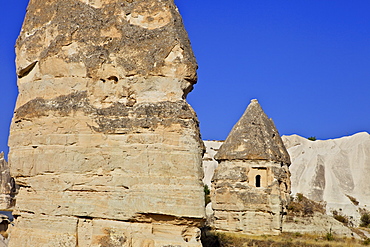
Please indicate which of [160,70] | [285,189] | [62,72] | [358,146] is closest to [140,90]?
[160,70]

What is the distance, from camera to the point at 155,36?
695cm

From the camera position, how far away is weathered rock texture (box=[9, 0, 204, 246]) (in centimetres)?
650

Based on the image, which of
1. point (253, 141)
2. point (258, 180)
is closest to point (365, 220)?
point (258, 180)

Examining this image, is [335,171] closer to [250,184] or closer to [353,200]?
[353,200]

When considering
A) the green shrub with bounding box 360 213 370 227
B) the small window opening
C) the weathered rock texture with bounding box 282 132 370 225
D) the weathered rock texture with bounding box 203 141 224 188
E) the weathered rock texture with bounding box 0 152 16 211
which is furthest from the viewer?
the weathered rock texture with bounding box 203 141 224 188

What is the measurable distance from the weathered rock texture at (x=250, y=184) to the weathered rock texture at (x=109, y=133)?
13.8m

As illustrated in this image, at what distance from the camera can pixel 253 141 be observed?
21031 millimetres

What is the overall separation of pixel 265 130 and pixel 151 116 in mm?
15407

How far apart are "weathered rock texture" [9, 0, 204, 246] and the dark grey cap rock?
45.9 feet

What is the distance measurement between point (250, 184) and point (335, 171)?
30.5 metres

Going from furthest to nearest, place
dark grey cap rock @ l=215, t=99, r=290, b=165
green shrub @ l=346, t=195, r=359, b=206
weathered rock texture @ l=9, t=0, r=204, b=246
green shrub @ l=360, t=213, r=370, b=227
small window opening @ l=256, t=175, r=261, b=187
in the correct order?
green shrub @ l=346, t=195, r=359, b=206 < green shrub @ l=360, t=213, r=370, b=227 < small window opening @ l=256, t=175, r=261, b=187 < dark grey cap rock @ l=215, t=99, r=290, b=165 < weathered rock texture @ l=9, t=0, r=204, b=246

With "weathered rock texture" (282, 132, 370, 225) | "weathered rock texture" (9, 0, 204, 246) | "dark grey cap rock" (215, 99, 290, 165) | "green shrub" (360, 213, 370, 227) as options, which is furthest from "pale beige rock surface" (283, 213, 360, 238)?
"weathered rock texture" (282, 132, 370, 225)

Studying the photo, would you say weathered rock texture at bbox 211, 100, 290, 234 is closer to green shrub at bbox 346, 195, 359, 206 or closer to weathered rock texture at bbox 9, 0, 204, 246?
weathered rock texture at bbox 9, 0, 204, 246

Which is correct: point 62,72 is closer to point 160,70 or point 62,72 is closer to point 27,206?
point 160,70
